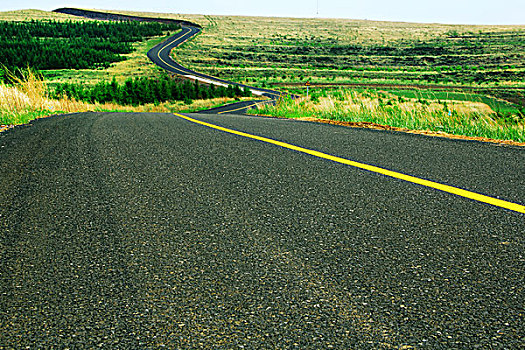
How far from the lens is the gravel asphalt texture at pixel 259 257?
69.9 inches

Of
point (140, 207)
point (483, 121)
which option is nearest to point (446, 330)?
point (140, 207)

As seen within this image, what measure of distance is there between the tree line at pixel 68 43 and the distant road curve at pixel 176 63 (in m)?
6.83

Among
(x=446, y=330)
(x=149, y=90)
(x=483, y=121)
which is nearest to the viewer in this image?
(x=446, y=330)

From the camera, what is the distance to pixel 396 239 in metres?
2.65

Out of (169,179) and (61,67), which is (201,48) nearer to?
(61,67)

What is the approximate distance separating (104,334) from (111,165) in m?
3.35

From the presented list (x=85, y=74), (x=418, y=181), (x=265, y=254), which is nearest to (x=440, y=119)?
(x=418, y=181)

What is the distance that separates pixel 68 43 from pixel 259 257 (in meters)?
115

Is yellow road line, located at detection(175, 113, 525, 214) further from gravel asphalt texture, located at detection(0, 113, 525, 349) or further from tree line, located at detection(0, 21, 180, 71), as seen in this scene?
tree line, located at detection(0, 21, 180, 71)

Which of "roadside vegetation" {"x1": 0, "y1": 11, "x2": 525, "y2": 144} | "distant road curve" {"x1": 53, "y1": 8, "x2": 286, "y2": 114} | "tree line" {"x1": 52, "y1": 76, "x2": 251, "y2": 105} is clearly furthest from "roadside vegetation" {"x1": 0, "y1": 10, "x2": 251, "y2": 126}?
"distant road curve" {"x1": 53, "y1": 8, "x2": 286, "y2": 114}

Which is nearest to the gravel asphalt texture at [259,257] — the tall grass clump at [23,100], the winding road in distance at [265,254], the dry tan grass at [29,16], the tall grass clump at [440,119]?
the winding road in distance at [265,254]

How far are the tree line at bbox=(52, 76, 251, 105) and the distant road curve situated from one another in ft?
16.8

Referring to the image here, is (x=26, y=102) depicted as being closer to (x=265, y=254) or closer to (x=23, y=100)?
(x=23, y=100)

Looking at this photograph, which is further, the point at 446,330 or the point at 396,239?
the point at 396,239
